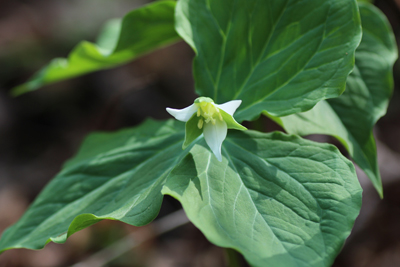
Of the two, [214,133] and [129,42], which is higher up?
[129,42]

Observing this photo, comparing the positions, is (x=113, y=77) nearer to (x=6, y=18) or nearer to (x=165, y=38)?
(x=6, y=18)

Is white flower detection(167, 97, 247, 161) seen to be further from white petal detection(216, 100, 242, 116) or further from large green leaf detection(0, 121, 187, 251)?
large green leaf detection(0, 121, 187, 251)

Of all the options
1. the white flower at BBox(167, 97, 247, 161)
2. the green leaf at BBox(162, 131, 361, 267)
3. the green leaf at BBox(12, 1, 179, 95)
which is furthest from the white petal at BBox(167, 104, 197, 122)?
the green leaf at BBox(12, 1, 179, 95)

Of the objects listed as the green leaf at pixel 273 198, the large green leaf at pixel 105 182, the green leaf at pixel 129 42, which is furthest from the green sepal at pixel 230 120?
the green leaf at pixel 129 42

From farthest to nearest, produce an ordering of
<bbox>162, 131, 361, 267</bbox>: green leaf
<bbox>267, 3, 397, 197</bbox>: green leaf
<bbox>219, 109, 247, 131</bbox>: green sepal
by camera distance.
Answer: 1. <bbox>267, 3, 397, 197</bbox>: green leaf
2. <bbox>219, 109, 247, 131</bbox>: green sepal
3. <bbox>162, 131, 361, 267</bbox>: green leaf

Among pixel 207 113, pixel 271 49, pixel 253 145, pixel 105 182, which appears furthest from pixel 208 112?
pixel 105 182

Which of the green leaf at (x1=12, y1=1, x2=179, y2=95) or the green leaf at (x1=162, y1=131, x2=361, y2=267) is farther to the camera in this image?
the green leaf at (x1=12, y1=1, x2=179, y2=95)

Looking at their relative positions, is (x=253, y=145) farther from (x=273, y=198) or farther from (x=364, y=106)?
(x=364, y=106)

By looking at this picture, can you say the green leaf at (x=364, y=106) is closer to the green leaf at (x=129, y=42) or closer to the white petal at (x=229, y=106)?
the white petal at (x=229, y=106)
